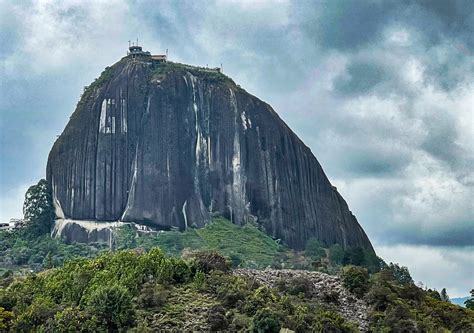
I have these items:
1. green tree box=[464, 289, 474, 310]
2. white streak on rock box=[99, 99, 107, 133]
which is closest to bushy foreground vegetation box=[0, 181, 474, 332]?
green tree box=[464, 289, 474, 310]

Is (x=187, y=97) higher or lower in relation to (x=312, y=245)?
higher

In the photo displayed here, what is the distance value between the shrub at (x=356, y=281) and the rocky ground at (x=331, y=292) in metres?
0.38

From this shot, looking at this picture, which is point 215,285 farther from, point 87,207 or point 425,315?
point 87,207

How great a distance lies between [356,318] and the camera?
2562 inches

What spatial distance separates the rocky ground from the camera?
6562 centimetres

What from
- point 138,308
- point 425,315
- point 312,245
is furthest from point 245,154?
point 138,308

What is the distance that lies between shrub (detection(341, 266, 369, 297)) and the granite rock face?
70.8m

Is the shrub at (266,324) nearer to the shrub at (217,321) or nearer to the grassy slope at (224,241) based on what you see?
the shrub at (217,321)

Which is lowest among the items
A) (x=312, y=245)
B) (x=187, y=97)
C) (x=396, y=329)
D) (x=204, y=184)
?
(x=396, y=329)

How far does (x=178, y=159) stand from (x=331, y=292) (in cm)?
7962

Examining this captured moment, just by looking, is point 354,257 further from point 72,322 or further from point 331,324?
point 72,322

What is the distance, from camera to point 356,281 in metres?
68.8

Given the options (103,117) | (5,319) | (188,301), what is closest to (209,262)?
(188,301)

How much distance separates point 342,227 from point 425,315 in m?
89.2
